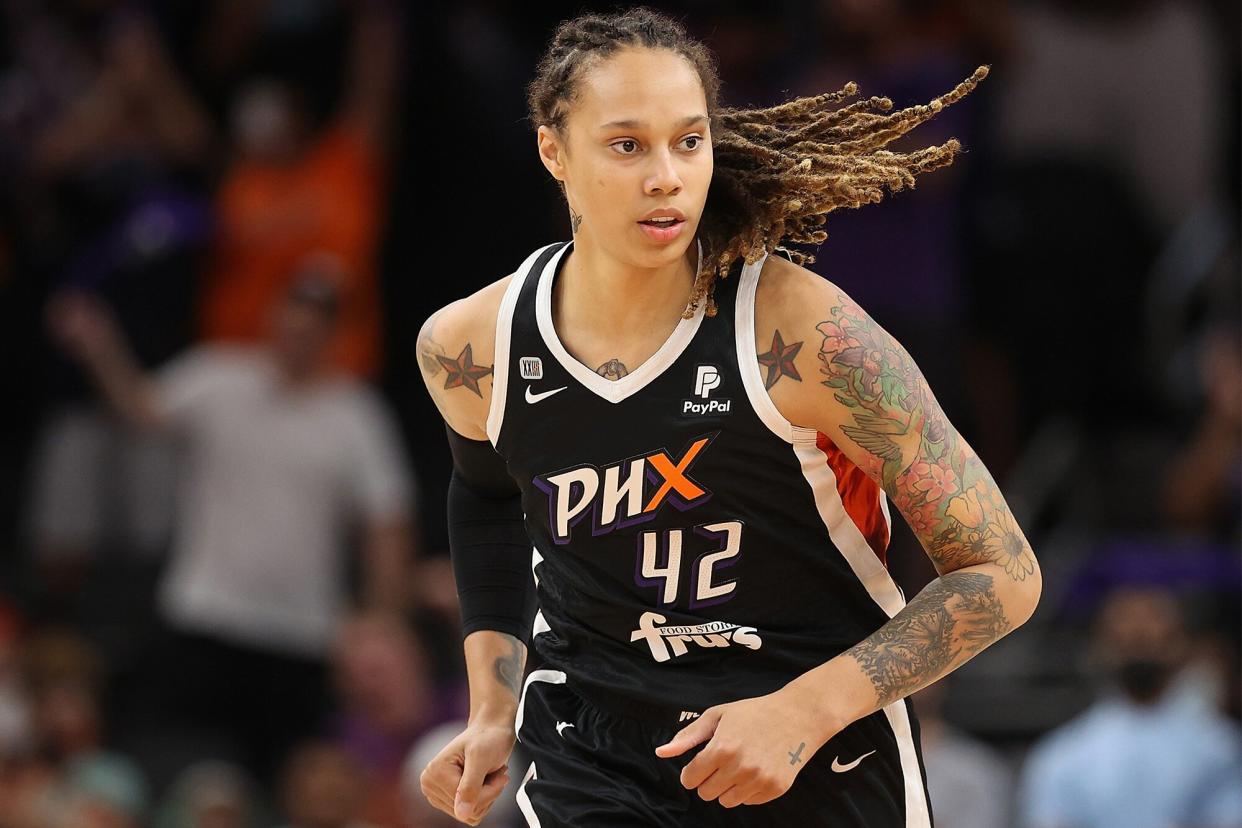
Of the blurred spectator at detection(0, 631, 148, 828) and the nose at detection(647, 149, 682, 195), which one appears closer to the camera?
the nose at detection(647, 149, 682, 195)

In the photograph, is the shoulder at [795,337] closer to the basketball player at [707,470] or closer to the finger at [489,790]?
the basketball player at [707,470]

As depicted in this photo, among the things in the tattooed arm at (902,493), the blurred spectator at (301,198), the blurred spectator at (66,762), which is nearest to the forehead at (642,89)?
the tattooed arm at (902,493)

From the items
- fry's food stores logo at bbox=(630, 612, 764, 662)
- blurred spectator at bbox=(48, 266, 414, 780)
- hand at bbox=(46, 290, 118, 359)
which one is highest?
hand at bbox=(46, 290, 118, 359)

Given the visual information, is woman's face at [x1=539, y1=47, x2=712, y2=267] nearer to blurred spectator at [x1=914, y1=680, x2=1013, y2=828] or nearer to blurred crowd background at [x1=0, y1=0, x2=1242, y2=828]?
blurred spectator at [x1=914, y1=680, x2=1013, y2=828]

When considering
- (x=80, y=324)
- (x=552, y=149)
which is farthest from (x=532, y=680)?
(x=80, y=324)

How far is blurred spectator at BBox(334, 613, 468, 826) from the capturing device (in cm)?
891

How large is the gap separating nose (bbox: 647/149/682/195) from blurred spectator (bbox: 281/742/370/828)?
4998 mm

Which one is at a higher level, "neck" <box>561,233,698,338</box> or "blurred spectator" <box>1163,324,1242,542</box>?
"neck" <box>561,233,698,338</box>

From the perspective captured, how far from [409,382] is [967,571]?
24.3 ft

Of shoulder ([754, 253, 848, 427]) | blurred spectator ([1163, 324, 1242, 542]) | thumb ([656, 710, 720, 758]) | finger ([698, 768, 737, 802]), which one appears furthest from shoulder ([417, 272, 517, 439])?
blurred spectator ([1163, 324, 1242, 542])

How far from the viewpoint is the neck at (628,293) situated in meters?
4.05

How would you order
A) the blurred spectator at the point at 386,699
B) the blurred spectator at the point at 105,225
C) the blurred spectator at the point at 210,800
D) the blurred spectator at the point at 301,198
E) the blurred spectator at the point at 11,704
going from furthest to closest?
the blurred spectator at the point at 105,225, the blurred spectator at the point at 301,198, the blurred spectator at the point at 11,704, the blurred spectator at the point at 386,699, the blurred spectator at the point at 210,800

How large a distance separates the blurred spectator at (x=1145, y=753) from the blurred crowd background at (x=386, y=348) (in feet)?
0.10

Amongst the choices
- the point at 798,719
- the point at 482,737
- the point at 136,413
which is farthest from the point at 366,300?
the point at 798,719
